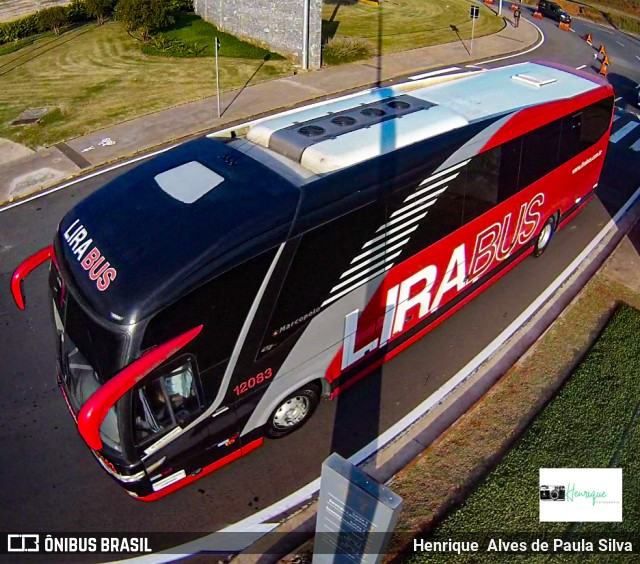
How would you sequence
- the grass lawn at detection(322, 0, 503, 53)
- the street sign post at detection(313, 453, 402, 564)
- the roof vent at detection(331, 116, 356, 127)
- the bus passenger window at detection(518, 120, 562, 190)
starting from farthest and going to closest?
the grass lawn at detection(322, 0, 503, 53)
the bus passenger window at detection(518, 120, 562, 190)
the roof vent at detection(331, 116, 356, 127)
the street sign post at detection(313, 453, 402, 564)

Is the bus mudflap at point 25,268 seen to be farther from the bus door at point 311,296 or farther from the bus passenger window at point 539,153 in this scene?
the bus passenger window at point 539,153

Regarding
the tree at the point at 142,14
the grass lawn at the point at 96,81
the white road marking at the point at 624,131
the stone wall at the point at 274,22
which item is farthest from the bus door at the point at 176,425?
the tree at the point at 142,14

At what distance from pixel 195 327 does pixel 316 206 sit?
2068mm

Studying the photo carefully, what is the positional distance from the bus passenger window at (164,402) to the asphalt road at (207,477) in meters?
1.63

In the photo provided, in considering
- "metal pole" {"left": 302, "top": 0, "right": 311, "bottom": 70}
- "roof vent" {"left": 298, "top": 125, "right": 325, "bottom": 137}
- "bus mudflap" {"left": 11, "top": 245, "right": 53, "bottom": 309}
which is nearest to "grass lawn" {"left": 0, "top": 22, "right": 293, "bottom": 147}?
"metal pole" {"left": 302, "top": 0, "right": 311, "bottom": 70}

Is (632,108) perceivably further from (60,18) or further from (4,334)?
(60,18)

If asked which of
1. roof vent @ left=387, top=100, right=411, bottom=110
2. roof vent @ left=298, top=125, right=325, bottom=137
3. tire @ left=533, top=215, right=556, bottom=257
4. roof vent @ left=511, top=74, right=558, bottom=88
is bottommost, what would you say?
tire @ left=533, top=215, right=556, bottom=257

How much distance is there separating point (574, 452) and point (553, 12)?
119 ft

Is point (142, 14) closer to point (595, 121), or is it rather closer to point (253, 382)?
point (595, 121)

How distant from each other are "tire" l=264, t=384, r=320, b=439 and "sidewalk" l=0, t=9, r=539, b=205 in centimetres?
1075

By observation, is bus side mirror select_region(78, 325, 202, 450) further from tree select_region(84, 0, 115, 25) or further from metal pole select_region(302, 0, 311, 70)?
tree select_region(84, 0, 115, 25)

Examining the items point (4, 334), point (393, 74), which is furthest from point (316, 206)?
point (393, 74)

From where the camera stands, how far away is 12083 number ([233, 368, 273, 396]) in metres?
6.89

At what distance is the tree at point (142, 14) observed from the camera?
26.6 meters
